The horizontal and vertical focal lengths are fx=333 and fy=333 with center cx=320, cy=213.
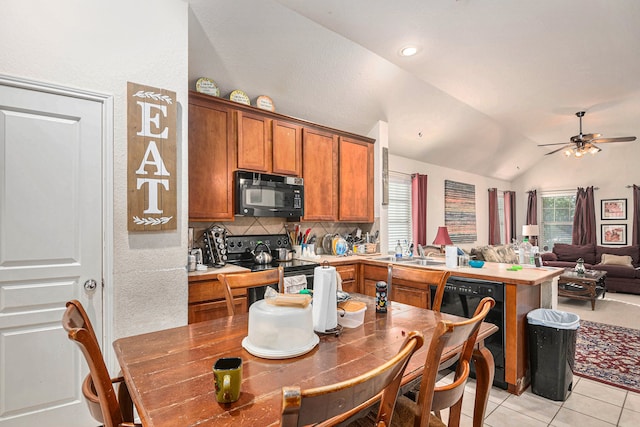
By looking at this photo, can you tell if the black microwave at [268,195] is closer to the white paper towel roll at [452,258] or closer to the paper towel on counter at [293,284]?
the paper towel on counter at [293,284]

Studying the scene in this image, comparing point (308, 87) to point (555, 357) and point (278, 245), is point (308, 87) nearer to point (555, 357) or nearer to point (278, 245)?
point (278, 245)

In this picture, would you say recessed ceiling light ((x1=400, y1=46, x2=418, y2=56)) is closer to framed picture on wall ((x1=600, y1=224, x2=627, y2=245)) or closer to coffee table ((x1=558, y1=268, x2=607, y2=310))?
coffee table ((x1=558, y1=268, x2=607, y2=310))

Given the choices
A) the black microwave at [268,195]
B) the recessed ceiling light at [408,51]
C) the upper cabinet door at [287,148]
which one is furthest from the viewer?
the upper cabinet door at [287,148]

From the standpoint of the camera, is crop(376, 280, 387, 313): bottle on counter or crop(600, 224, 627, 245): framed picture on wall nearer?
crop(376, 280, 387, 313): bottle on counter

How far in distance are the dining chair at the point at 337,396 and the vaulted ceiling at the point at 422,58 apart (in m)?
2.79

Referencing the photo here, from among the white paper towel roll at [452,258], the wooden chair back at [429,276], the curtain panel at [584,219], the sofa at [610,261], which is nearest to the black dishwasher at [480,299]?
the white paper towel roll at [452,258]

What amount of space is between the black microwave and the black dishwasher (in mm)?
1723

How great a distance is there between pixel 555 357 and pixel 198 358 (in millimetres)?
2565

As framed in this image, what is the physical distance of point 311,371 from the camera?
1.09 m

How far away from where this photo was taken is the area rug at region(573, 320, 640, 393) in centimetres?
279

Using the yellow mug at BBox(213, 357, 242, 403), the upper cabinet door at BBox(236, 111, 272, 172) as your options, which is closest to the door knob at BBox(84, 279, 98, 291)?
the upper cabinet door at BBox(236, 111, 272, 172)

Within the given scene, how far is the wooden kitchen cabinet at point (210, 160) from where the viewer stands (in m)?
2.93

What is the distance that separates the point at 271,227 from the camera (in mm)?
3863

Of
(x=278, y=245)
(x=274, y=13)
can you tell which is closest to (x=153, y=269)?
(x=278, y=245)
